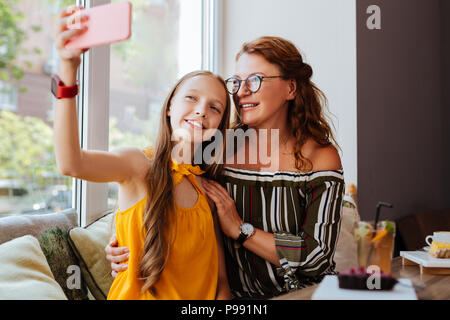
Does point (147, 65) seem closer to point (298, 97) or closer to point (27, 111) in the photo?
point (27, 111)

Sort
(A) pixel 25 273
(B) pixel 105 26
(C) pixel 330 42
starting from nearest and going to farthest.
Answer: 1. (B) pixel 105 26
2. (A) pixel 25 273
3. (C) pixel 330 42

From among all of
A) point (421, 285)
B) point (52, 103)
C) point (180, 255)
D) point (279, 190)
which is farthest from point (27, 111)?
point (421, 285)

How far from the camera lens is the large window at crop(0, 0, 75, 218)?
1530 millimetres

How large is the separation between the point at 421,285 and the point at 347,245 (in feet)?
2.54

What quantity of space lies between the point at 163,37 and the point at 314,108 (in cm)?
101

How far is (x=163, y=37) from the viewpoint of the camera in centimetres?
228

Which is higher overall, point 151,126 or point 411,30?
point 411,30

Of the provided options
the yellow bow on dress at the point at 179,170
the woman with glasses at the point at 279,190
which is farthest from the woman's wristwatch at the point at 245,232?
the yellow bow on dress at the point at 179,170

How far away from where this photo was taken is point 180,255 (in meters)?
1.19

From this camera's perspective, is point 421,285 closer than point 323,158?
Yes

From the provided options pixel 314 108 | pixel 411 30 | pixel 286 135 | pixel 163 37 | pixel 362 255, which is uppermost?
pixel 411 30
